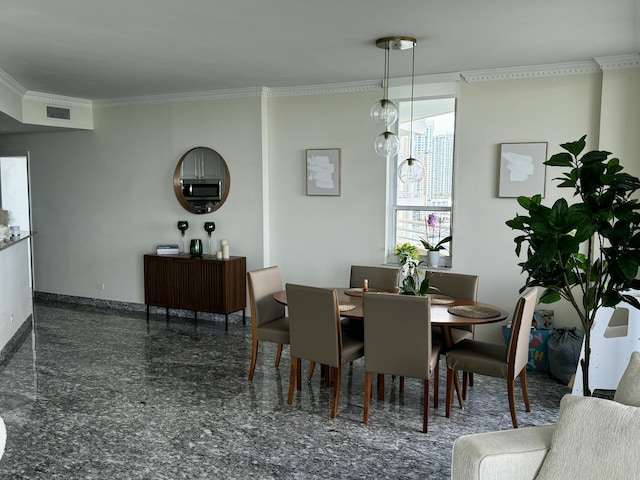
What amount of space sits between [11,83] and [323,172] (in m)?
3.37

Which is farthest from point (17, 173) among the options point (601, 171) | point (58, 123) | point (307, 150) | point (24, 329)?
point (601, 171)

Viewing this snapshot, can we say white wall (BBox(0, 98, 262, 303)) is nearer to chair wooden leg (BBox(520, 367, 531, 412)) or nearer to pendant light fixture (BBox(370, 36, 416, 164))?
pendant light fixture (BBox(370, 36, 416, 164))

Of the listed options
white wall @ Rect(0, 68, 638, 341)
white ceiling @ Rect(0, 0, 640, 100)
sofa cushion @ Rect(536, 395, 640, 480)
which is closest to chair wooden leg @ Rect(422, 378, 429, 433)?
sofa cushion @ Rect(536, 395, 640, 480)

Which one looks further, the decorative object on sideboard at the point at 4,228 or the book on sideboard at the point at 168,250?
the book on sideboard at the point at 168,250

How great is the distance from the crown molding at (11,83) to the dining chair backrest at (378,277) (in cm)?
388

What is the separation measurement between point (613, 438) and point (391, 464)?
4.99 ft

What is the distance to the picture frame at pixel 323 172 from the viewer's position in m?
6.06

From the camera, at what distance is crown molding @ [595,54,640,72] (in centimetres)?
466

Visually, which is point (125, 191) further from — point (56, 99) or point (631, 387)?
point (631, 387)

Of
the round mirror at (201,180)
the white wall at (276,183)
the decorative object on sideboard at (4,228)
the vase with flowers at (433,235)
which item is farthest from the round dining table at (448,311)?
the decorative object on sideboard at (4,228)

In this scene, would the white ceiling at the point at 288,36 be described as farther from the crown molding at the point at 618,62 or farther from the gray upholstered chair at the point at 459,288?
the gray upholstered chair at the point at 459,288

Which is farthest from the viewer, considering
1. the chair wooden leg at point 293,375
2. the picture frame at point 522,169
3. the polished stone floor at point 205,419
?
the picture frame at point 522,169

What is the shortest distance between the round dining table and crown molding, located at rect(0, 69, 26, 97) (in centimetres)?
352

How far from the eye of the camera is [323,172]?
20.1 feet
